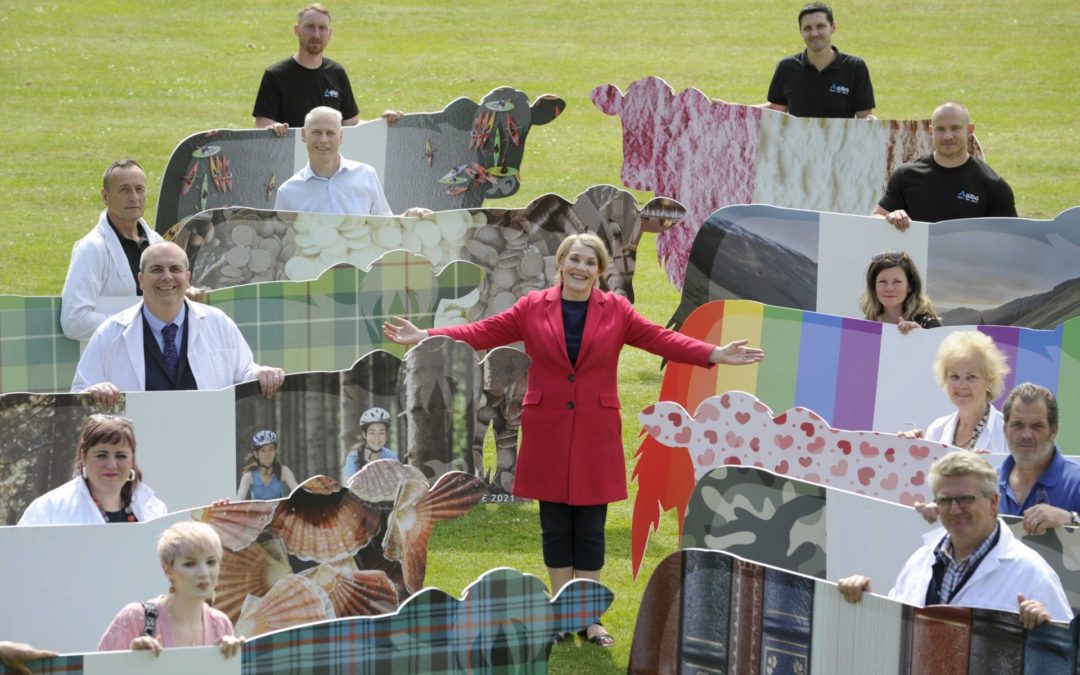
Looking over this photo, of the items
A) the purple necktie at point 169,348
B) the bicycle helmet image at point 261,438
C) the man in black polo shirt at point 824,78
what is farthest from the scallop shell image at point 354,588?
the man in black polo shirt at point 824,78

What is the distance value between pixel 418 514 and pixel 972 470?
2.16 metres

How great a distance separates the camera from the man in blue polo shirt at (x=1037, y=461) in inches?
243

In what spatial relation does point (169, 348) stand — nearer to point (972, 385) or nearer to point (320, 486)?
point (320, 486)

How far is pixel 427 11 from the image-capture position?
25.3m

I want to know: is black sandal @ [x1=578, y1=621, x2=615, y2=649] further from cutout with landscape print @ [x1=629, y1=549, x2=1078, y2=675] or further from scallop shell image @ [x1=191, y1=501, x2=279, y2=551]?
scallop shell image @ [x1=191, y1=501, x2=279, y2=551]

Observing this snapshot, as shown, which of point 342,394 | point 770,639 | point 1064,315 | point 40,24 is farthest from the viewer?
point 40,24

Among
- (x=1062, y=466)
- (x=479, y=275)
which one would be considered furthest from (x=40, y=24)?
(x=1062, y=466)

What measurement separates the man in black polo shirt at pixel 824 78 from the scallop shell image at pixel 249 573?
6904mm

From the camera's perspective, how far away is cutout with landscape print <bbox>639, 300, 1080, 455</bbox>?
829cm

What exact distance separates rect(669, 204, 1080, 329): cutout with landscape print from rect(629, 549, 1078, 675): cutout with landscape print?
409 centimetres

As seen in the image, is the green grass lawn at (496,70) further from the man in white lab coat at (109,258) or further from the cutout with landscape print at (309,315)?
the man in white lab coat at (109,258)

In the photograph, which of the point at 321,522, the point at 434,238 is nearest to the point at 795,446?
the point at 321,522

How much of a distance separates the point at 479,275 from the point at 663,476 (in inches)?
76.1

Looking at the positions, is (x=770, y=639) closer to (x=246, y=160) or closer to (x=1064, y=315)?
(x=1064, y=315)
